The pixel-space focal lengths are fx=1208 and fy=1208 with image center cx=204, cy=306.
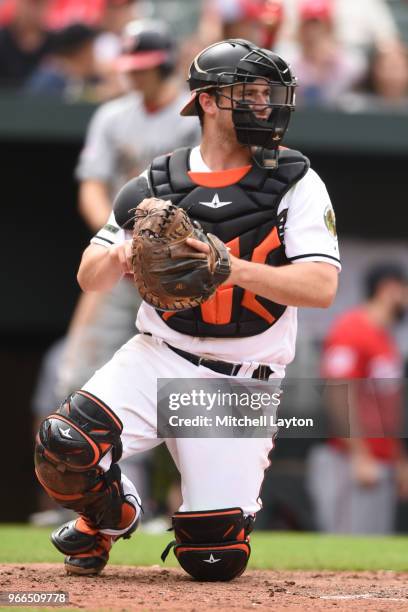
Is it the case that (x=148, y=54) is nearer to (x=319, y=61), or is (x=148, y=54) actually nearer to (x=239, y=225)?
(x=319, y=61)

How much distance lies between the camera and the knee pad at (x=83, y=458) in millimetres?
3887

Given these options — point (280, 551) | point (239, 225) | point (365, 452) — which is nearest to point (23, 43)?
point (365, 452)

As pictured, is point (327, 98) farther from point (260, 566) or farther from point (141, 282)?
point (141, 282)

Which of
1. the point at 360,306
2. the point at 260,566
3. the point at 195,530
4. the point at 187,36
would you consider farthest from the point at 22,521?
the point at 195,530

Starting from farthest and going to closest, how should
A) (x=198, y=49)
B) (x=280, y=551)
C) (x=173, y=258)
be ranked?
(x=198, y=49)
(x=280, y=551)
(x=173, y=258)

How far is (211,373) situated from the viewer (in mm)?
4188

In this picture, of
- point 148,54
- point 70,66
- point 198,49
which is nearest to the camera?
point 148,54

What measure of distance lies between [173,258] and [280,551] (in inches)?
95.0

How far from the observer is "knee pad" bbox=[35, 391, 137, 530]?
153 inches

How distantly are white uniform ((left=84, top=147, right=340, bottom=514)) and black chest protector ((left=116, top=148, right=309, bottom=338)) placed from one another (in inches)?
1.5

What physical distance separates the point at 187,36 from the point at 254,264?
19.8ft

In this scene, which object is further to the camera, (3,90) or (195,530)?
(3,90)

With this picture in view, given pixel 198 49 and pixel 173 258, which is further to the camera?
pixel 198 49

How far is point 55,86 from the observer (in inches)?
334
